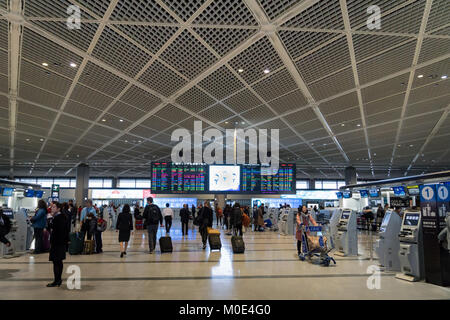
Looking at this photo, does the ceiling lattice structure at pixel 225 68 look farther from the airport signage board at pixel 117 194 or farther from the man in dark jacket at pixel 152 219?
the airport signage board at pixel 117 194

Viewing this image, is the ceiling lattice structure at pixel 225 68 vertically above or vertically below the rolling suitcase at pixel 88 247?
above

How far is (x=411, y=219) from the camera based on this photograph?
6852 millimetres

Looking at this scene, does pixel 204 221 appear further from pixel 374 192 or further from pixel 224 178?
pixel 374 192

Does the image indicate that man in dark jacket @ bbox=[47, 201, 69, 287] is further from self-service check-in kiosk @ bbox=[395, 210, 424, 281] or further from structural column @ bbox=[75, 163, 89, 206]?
structural column @ bbox=[75, 163, 89, 206]

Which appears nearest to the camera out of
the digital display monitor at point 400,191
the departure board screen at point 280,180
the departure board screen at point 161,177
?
the digital display monitor at point 400,191

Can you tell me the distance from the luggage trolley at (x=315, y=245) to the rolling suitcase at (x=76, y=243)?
21.2 feet

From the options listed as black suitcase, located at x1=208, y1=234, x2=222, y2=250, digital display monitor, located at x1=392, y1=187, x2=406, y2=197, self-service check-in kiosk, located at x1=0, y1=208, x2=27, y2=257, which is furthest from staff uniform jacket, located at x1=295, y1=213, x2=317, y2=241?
self-service check-in kiosk, located at x1=0, y1=208, x2=27, y2=257

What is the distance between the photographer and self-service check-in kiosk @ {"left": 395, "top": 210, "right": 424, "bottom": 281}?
632 cm

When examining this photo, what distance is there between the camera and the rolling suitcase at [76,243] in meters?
8.97

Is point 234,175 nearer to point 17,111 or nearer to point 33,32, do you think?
point 17,111

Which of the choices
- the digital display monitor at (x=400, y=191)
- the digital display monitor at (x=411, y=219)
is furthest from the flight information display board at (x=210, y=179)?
the digital display monitor at (x=411, y=219)

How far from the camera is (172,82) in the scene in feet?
28.0

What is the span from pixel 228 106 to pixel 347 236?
5720 millimetres
